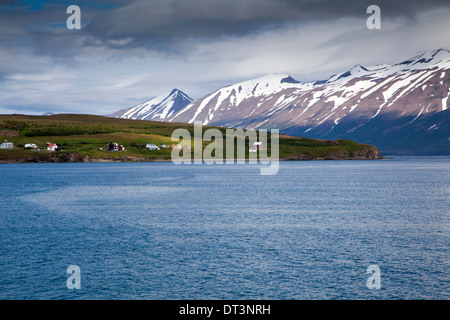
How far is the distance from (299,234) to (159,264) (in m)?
17.6

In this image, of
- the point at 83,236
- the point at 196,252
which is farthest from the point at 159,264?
the point at 83,236

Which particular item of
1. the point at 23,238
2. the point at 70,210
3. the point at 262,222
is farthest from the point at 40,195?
the point at 262,222

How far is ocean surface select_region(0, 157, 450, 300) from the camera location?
31094 mm

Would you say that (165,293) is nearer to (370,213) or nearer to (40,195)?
(370,213)

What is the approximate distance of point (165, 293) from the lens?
30344 mm

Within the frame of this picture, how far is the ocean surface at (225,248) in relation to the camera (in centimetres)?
3109

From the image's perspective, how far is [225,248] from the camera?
4191 centimetres

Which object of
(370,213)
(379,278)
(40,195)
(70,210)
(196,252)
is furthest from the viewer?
(40,195)

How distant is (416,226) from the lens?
174ft

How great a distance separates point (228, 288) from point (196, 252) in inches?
387

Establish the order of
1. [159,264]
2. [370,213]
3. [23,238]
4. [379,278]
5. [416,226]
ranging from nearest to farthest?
[379,278], [159,264], [23,238], [416,226], [370,213]

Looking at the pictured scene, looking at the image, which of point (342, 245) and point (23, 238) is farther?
point (23, 238)
